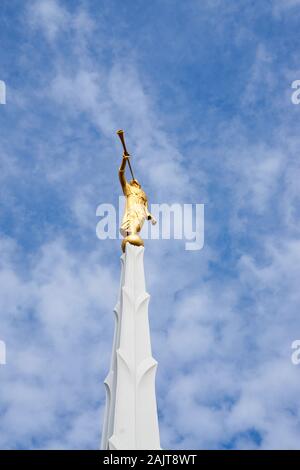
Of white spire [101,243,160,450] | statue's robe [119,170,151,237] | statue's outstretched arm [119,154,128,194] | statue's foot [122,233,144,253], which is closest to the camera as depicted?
white spire [101,243,160,450]

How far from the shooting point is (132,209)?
21969mm

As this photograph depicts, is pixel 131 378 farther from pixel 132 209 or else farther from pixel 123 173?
pixel 123 173

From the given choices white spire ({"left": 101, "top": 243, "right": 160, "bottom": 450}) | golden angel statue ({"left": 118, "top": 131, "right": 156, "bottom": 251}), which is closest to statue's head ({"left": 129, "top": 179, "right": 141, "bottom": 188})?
golden angel statue ({"left": 118, "top": 131, "right": 156, "bottom": 251})

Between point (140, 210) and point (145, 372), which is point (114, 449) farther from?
point (140, 210)

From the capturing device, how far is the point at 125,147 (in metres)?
22.1

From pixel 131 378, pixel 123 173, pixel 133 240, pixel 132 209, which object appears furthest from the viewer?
pixel 123 173

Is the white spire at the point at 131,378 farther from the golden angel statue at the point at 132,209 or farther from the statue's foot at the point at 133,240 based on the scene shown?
the golden angel statue at the point at 132,209

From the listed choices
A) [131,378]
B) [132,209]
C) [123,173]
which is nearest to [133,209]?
[132,209]

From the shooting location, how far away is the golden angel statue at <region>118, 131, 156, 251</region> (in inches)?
827

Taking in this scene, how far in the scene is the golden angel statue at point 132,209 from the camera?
21000 mm

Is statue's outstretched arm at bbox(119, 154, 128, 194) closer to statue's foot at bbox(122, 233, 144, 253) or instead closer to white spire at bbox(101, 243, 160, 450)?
statue's foot at bbox(122, 233, 144, 253)
